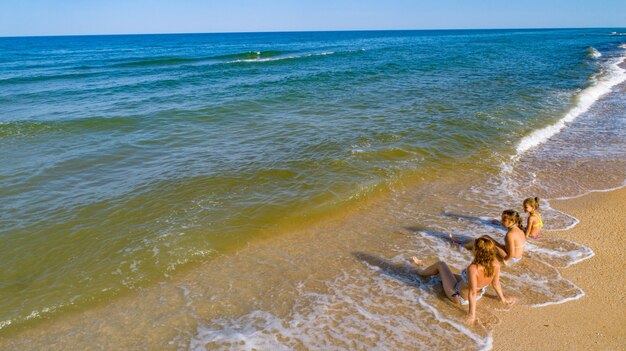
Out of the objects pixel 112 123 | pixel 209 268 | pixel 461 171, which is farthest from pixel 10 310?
pixel 112 123

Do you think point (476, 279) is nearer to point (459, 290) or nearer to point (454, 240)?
point (459, 290)

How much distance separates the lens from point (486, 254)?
5.34 meters

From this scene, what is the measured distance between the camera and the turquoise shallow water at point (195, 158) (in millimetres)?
7113

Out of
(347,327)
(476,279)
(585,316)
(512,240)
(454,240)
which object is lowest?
(347,327)

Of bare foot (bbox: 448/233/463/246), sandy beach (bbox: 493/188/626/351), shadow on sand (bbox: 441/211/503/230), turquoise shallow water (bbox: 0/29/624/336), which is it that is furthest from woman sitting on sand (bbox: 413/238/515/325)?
turquoise shallow water (bbox: 0/29/624/336)

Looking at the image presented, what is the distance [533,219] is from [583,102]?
1599 cm

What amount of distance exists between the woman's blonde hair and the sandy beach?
76cm

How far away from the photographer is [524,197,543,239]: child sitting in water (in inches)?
275

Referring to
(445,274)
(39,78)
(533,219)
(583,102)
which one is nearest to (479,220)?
(533,219)

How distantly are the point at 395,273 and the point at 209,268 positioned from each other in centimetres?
322

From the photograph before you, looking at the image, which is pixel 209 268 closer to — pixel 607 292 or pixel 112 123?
pixel 607 292

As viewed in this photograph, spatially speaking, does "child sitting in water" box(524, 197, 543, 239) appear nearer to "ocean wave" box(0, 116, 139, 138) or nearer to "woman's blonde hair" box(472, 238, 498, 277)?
"woman's blonde hair" box(472, 238, 498, 277)

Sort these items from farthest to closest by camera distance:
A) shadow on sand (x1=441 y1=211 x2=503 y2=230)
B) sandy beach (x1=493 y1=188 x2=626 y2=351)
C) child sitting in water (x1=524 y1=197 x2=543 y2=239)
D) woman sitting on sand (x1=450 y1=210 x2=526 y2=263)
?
shadow on sand (x1=441 y1=211 x2=503 y2=230)
child sitting in water (x1=524 y1=197 x2=543 y2=239)
woman sitting on sand (x1=450 y1=210 x2=526 y2=263)
sandy beach (x1=493 y1=188 x2=626 y2=351)

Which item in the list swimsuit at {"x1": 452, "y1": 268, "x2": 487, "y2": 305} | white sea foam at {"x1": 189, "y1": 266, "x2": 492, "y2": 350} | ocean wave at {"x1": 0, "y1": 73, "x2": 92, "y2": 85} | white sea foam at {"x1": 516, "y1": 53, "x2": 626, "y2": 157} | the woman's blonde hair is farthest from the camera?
ocean wave at {"x1": 0, "y1": 73, "x2": 92, "y2": 85}
